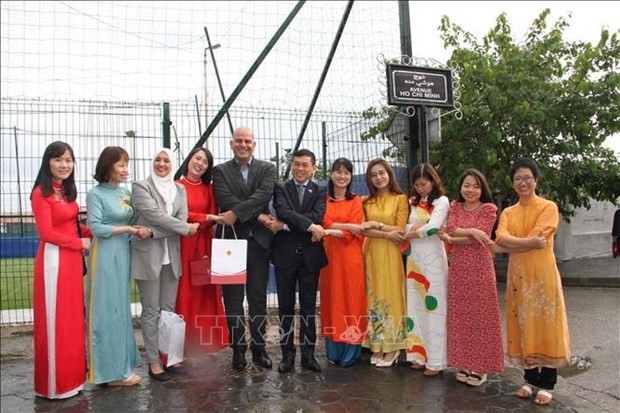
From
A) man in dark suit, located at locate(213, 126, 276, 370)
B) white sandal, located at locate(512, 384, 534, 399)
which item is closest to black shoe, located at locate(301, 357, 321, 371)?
man in dark suit, located at locate(213, 126, 276, 370)

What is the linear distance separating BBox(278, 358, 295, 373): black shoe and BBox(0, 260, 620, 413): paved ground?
0.18 feet

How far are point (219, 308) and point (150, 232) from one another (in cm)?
98

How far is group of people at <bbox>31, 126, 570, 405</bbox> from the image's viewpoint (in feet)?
11.5

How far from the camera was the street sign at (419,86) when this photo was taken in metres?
4.48

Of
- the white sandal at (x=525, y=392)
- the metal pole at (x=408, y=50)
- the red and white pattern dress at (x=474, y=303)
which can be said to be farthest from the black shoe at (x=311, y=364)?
the metal pole at (x=408, y=50)

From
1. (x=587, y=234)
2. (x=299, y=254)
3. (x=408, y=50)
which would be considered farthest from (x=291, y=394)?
(x=587, y=234)

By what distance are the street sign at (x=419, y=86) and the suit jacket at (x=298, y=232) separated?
1.22 meters

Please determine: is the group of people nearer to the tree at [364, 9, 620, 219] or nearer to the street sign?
the street sign

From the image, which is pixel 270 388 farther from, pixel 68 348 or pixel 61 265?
pixel 61 265

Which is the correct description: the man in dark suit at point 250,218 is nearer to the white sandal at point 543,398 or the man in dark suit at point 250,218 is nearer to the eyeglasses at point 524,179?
the eyeglasses at point 524,179

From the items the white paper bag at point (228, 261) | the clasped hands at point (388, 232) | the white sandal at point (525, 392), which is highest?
the clasped hands at point (388, 232)

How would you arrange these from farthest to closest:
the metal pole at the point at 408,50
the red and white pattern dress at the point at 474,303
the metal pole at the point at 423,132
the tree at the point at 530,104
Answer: the tree at the point at 530,104 → the metal pole at the point at 408,50 → the metal pole at the point at 423,132 → the red and white pattern dress at the point at 474,303

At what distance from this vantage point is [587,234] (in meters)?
12.5

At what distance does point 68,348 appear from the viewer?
355 centimetres
